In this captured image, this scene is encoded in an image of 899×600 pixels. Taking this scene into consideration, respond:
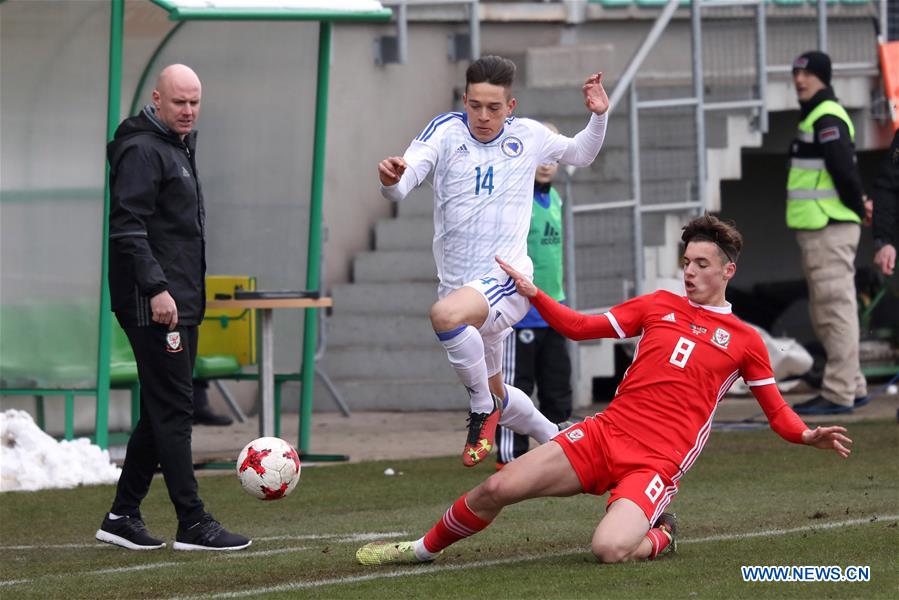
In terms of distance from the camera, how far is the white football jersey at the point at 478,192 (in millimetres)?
7852

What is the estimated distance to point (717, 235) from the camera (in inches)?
266

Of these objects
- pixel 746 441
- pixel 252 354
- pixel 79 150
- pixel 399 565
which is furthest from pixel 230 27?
pixel 399 565

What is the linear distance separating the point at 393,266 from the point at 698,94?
2.97 meters

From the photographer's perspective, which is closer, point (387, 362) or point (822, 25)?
point (387, 362)

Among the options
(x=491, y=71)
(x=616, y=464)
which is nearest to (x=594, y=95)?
(x=491, y=71)

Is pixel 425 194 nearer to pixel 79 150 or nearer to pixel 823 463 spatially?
pixel 79 150

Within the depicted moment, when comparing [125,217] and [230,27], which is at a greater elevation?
[230,27]

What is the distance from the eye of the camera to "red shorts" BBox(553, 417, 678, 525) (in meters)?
6.64

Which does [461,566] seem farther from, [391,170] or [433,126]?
[433,126]

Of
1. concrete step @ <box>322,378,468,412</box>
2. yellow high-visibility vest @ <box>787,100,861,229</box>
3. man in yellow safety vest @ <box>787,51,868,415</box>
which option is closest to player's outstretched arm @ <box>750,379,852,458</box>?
man in yellow safety vest @ <box>787,51,868,415</box>

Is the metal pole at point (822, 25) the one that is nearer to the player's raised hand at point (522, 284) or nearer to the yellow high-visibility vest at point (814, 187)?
the yellow high-visibility vest at point (814, 187)

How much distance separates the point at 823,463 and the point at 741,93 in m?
5.32

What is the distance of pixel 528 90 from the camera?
14852mm

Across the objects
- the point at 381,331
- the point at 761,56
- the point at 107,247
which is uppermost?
the point at 761,56
